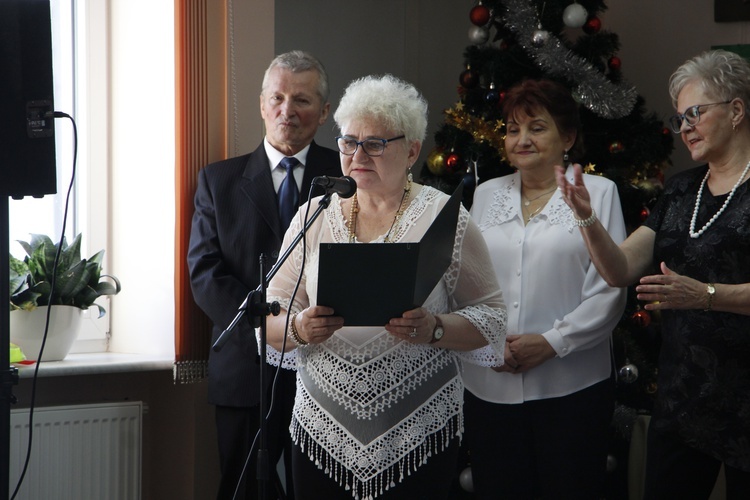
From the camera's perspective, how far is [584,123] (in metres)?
3.64

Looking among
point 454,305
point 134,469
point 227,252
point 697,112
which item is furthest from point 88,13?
point 697,112

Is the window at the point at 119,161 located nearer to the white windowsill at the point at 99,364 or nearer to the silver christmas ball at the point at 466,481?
the white windowsill at the point at 99,364

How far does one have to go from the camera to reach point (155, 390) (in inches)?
132

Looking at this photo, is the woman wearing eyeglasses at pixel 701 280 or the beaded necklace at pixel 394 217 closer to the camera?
the beaded necklace at pixel 394 217

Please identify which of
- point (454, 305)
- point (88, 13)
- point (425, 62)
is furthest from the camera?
point (425, 62)

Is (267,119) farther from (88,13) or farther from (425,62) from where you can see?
(425,62)

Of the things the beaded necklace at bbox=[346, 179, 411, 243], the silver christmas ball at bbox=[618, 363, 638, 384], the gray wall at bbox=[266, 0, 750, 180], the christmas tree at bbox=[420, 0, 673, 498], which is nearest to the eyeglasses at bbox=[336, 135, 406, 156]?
the beaded necklace at bbox=[346, 179, 411, 243]

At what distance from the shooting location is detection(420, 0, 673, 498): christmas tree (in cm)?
346

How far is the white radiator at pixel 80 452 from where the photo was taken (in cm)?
292

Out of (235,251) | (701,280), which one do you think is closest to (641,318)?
(701,280)

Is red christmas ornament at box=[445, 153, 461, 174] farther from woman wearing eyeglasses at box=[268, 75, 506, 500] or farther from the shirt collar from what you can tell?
woman wearing eyeglasses at box=[268, 75, 506, 500]

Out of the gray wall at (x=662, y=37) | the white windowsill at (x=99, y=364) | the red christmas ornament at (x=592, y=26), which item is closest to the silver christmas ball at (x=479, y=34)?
the red christmas ornament at (x=592, y=26)

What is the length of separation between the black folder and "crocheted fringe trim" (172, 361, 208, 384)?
138cm

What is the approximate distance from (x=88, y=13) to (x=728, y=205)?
2.39m
